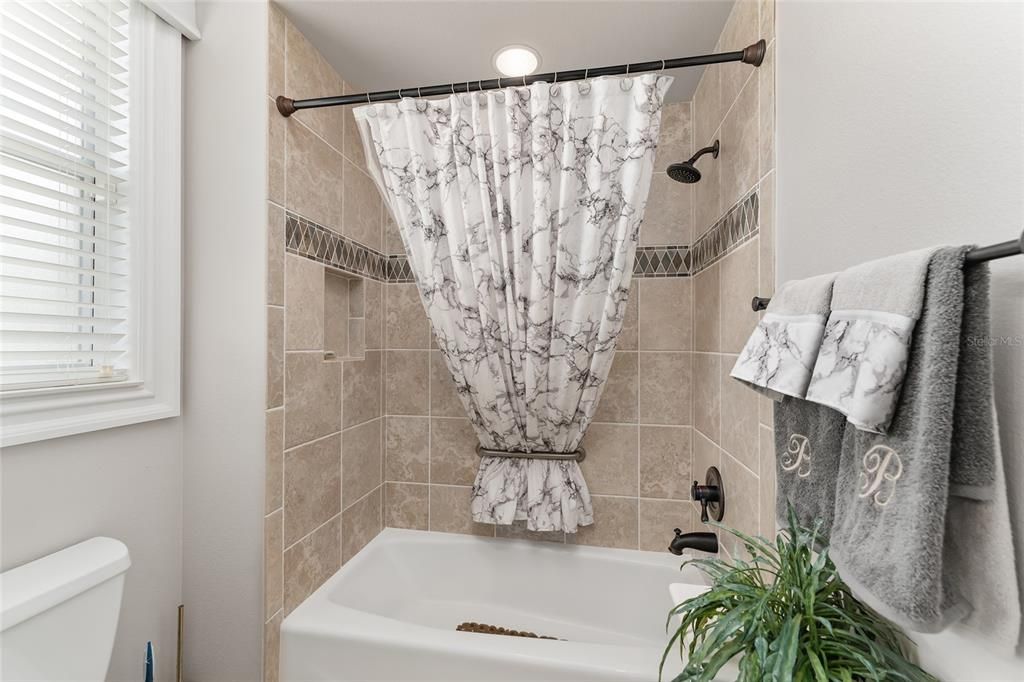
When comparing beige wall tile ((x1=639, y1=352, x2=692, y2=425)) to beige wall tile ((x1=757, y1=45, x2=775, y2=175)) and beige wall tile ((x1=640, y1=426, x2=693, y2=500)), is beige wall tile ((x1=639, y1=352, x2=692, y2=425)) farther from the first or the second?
beige wall tile ((x1=757, y1=45, x2=775, y2=175))

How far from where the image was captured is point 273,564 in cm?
141

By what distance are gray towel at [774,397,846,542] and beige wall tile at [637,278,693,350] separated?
109 cm

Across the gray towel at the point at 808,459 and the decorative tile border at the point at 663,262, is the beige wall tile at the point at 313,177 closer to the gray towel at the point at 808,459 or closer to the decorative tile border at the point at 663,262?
the decorative tile border at the point at 663,262

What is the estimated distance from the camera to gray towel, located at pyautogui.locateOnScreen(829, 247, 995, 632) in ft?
1.75

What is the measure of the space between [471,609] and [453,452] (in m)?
0.63

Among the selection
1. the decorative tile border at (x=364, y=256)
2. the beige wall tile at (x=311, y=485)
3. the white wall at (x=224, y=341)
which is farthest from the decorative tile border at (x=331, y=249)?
the beige wall tile at (x=311, y=485)

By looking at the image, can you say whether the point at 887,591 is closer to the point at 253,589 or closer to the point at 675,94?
the point at 253,589

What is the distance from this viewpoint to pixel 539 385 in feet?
5.25

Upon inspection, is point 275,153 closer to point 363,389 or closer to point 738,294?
point 363,389

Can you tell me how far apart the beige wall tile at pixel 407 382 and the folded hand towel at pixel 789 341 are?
4.87 ft

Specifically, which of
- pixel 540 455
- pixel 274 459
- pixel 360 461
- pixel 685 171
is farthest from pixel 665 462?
pixel 274 459

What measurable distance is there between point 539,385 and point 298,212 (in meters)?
0.94

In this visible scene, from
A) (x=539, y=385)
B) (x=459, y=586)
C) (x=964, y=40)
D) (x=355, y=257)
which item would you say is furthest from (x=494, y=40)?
(x=459, y=586)

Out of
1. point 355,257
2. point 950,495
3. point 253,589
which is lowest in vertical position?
point 253,589
